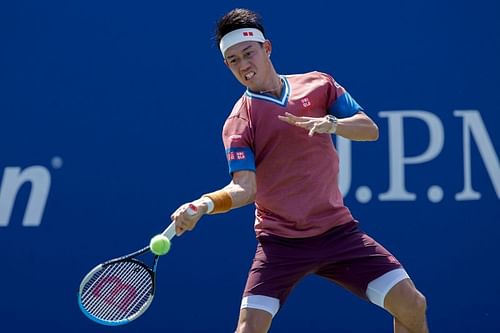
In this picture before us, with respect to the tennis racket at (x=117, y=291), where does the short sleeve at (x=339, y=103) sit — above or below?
above

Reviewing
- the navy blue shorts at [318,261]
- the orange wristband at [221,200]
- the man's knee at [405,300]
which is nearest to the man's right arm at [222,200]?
the orange wristband at [221,200]

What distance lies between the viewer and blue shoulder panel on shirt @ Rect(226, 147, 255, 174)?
4262 millimetres

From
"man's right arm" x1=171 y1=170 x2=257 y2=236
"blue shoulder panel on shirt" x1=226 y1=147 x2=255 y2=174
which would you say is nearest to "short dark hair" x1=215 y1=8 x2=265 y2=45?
"blue shoulder panel on shirt" x1=226 y1=147 x2=255 y2=174

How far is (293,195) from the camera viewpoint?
4371mm

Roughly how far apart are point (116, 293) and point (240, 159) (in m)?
0.71

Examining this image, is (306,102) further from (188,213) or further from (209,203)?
(188,213)

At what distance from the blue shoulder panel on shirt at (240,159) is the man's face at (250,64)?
0.30m

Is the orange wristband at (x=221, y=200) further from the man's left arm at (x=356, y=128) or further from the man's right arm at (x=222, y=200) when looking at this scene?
the man's left arm at (x=356, y=128)

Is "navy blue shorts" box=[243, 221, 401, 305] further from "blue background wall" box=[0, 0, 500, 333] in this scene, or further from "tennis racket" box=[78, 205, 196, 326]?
"blue background wall" box=[0, 0, 500, 333]

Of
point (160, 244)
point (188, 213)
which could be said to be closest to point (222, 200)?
point (188, 213)

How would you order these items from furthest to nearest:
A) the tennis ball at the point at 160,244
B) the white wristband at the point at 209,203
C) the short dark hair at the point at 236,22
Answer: the short dark hair at the point at 236,22 → the white wristband at the point at 209,203 → the tennis ball at the point at 160,244

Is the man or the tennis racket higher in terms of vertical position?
Answer: the man

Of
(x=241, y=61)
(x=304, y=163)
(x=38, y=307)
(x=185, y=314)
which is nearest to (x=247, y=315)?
(x=304, y=163)

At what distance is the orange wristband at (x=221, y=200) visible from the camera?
4129 mm
